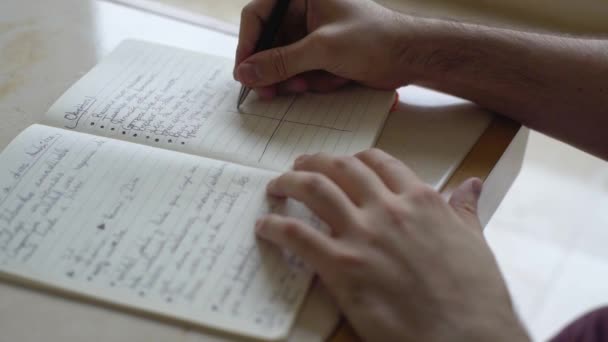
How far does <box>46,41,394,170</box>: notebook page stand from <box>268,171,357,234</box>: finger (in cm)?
7

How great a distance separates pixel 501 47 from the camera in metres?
0.85

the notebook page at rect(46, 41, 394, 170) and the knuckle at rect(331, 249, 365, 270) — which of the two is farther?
the notebook page at rect(46, 41, 394, 170)

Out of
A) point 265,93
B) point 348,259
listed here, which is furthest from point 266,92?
point 348,259

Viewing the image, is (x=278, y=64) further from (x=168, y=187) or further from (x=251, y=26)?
(x=168, y=187)

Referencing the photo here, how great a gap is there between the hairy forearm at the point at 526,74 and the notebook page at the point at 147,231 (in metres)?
0.34

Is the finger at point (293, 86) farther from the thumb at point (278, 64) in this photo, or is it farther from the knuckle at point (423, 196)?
the knuckle at point (423, 196)

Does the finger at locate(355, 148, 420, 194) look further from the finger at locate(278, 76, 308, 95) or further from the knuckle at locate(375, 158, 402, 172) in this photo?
the finger at locate(278, 76, 308, 95)

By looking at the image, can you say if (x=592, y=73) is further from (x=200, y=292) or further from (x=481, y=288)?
(x=200, y=292)

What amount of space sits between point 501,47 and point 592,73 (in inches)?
5.1

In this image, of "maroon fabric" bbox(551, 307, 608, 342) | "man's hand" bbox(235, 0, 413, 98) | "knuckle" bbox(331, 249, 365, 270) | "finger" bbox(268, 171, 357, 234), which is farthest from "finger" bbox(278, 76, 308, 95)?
"maroon fabric" bbox(551, 307, 608, 342)

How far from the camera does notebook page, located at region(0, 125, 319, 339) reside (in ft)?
1.89

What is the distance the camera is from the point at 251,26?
0.87m

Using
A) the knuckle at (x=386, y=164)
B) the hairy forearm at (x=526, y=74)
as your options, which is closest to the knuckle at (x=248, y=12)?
the hairy forearm at (x=526, y=74)

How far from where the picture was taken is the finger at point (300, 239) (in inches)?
22.9
